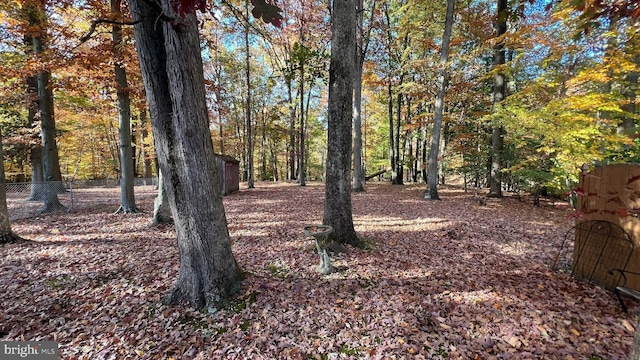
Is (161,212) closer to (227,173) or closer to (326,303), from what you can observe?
(326,303)

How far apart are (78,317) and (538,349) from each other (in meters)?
4.94

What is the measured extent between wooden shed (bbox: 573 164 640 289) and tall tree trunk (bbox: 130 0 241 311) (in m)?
4.84

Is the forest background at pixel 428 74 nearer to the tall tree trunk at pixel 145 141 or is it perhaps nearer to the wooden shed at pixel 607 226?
the tall tree trunk at pixel 145 141

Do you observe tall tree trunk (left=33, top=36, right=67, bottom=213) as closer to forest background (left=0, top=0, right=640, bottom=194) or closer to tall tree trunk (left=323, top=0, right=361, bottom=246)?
forest background (left=0, top=0, right=640, bottom=194)

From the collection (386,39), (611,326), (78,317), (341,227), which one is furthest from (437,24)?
(78,317)

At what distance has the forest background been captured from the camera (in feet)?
19.8

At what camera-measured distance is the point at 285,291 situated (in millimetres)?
3547

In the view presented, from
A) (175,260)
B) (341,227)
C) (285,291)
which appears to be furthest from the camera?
(341,227)

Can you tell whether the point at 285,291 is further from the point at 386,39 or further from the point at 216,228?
the point at 386,39

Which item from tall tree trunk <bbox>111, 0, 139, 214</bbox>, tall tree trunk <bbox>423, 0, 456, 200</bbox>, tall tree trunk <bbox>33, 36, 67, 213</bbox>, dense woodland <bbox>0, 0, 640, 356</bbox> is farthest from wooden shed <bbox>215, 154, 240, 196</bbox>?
tall tree trunk <bbox>423, 0, 456, 200</bbox>

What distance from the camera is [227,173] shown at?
13.1m

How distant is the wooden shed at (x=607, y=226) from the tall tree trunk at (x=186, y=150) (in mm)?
4839

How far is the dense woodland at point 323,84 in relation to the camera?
9.62ft

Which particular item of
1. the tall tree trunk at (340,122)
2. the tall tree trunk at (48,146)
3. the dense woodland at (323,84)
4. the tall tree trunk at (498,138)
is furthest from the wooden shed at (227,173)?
the tall tree trunk at (498,138)
